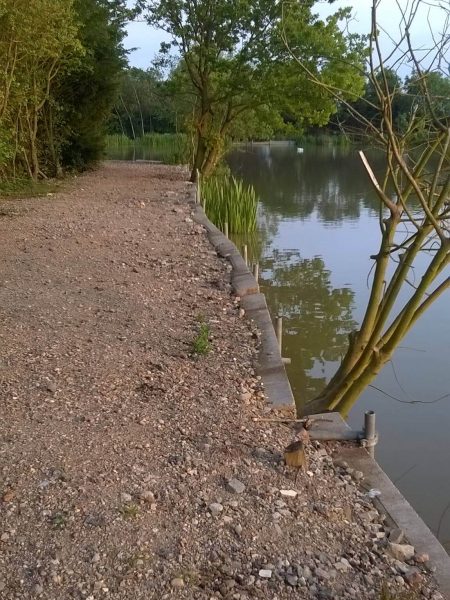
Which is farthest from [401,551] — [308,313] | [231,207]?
[231,207]

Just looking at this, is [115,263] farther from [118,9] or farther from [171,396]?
[118,9]

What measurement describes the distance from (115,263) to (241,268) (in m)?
1.43

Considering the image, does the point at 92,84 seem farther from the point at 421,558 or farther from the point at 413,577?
the point at 413,577

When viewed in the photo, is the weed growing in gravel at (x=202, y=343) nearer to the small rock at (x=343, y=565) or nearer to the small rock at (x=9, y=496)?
the small rock at (x=9, y=496)

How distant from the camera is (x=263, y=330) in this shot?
5523 mm

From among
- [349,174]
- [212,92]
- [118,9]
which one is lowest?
[349,174]

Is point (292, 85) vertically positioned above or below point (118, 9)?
below

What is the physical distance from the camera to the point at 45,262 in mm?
8031

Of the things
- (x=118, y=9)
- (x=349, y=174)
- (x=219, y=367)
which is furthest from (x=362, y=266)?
(x=349, y=174)

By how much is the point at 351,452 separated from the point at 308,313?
592cm

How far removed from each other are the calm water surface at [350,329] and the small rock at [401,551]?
1.60m

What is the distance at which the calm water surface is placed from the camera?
5.14 metres

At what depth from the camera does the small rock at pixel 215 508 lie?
2.99 m

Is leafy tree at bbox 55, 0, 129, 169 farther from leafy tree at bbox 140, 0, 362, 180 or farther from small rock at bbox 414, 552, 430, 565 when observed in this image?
small rock at bbox 414, 552, 430, 565
